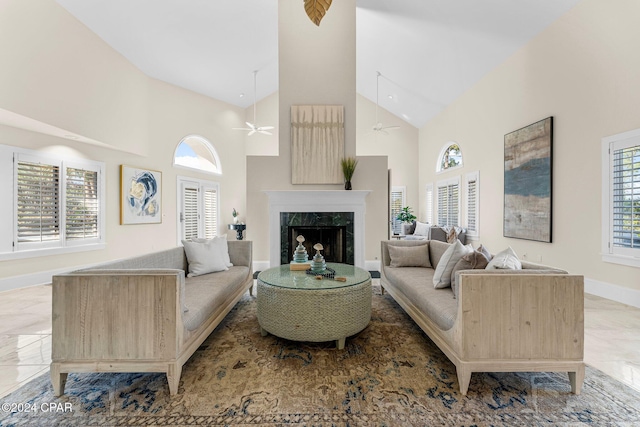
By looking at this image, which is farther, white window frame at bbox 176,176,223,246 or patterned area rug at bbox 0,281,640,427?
white window frame at bbox 176,176,223,246

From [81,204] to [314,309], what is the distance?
4.84 m

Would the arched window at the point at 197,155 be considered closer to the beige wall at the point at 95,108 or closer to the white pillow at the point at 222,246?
the beige wall at the point at 95,108

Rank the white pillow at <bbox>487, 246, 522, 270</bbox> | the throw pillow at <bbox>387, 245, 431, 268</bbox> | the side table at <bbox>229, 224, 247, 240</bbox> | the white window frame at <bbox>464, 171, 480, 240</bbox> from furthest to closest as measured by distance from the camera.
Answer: the side table at <bbox>229, 224, 247, 240</bbox>, the white window frame at <bbox>464, 171, 480, 240</bbox>, the throw pillow at <bbox>387, 245, 431, 268</bbox>, the white pillow at <bbox>487, 246, 522, 270</bbox>

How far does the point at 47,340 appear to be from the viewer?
8.16ft

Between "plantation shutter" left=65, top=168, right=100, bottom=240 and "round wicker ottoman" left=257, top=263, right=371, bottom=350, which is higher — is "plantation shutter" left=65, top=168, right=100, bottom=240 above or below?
above

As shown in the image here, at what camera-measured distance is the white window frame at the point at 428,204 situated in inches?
316

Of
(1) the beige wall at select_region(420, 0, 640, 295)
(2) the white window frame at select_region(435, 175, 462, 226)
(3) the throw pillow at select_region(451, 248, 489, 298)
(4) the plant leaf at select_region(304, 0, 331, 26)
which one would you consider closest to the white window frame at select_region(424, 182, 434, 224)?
(2) the white window frame at select_region(435, 175, 462, 226)

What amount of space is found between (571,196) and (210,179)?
7154mm

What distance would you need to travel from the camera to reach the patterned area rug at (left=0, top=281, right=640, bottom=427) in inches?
60.7

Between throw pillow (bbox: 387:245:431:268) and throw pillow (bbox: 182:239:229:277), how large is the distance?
2000mm

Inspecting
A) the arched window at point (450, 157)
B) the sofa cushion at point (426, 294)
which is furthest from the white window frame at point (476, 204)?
the sofa cushion at point (426, 294)

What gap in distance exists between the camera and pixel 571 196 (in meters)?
3.88

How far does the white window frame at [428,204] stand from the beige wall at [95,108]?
18.8 ft

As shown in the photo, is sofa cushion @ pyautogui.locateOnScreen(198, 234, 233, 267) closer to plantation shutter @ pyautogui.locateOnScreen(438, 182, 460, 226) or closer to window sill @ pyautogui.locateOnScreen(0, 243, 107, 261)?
window sill @ pyautogui.locateOnScreen(0, 243, 107, 261)
